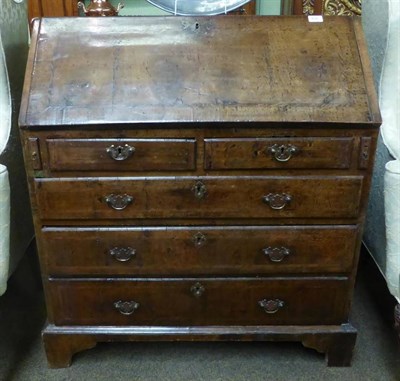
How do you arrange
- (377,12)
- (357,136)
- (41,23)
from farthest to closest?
(377,12)
(41,23)
(357,136)

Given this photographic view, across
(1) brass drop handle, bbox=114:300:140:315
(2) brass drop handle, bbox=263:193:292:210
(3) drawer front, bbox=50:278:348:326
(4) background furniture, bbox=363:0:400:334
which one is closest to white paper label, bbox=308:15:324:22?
(4) background furniture, bbox=363:0:400:334

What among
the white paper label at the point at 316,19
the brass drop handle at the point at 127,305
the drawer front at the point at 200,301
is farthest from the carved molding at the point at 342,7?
the brass drop handle at the point at 127,305

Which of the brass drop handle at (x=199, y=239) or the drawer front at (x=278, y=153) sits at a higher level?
the drawer front at (x=278, y=153)

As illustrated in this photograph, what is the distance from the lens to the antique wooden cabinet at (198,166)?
1.27 metres

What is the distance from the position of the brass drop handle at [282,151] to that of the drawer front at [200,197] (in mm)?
69

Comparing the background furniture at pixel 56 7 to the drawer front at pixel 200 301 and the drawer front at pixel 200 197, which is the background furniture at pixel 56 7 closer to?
the drawer front at pixel 200 197

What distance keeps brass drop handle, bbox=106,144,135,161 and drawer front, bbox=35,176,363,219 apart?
7 centimetres

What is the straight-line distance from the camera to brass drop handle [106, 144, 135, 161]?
127 centimetres

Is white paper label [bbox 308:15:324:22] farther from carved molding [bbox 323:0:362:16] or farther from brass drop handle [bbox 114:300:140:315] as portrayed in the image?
brass drop handle [bbox 114:300:140:315]

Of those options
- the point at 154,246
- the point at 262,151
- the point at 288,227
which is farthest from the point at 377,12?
the point at 154,246

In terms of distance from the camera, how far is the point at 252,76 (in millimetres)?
1336

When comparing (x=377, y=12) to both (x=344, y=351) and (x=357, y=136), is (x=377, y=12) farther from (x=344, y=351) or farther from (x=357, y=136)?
(x=344, y=351)

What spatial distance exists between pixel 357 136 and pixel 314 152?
0.12 m

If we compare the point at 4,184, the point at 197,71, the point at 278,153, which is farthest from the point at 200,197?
Result: the point at 4,184
